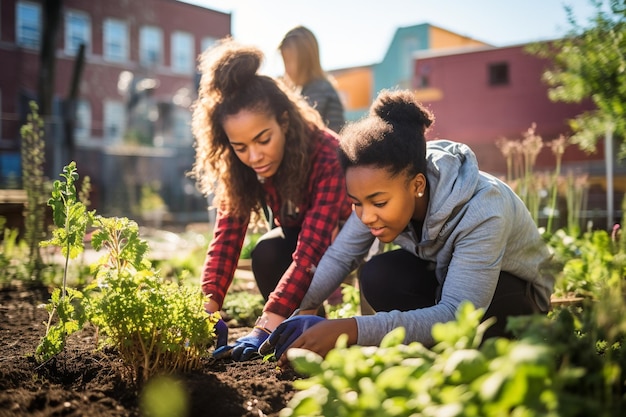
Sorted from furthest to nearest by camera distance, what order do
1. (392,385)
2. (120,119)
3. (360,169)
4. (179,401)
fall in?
(120,119) < (360,169) < (179,401) < (392,385)

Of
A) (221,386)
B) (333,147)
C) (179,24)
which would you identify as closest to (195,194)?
(179,24)

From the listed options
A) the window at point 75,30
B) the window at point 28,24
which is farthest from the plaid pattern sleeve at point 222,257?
the window at point 75,30

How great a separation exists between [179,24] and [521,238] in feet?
81.9

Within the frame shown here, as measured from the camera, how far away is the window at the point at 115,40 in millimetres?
23547

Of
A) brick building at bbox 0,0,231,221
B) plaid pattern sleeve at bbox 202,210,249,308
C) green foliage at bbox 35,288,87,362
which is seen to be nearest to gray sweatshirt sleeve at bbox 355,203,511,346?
green foliage at bbox 35,288,87,362

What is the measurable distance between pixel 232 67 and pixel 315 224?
0.78 m

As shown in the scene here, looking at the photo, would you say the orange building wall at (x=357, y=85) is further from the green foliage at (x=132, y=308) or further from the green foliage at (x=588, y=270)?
the green foliage at (x=132, y=308)

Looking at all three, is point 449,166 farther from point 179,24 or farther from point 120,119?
point 179,24

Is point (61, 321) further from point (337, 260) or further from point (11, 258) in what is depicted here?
point (11, 258)

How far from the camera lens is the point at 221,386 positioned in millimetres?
1788

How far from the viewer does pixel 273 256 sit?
305cm

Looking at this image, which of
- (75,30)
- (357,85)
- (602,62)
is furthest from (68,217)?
(75,30)

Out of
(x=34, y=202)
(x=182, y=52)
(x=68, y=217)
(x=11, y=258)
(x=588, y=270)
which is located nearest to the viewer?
(x=68, y=217)

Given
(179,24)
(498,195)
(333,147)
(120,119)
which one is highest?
(179,24)
